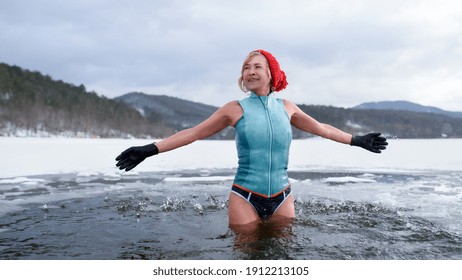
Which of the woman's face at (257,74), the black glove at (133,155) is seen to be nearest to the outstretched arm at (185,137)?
the black glove at (133,155)

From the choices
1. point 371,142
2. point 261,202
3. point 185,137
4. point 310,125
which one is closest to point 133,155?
point 185,137

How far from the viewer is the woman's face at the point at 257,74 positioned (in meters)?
3.30

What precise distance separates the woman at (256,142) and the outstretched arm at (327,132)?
0.20 m

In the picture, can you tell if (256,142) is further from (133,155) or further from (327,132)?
(133,155)

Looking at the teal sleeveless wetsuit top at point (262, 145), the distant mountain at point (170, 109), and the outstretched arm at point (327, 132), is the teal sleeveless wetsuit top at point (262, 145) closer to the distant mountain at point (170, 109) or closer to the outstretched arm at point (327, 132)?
the outstretched arm at point (327, 132)

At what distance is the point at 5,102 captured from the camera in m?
73.0

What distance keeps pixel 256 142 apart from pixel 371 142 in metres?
1.32

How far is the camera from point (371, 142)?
147 inches

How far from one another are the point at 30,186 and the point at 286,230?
6.42 metres

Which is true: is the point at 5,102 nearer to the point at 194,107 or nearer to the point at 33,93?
the point at 33,93

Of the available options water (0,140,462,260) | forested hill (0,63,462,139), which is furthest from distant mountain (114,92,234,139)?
water (0,140,462,260)

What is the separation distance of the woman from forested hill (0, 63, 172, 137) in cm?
6871

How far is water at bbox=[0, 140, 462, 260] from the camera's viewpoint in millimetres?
2943
